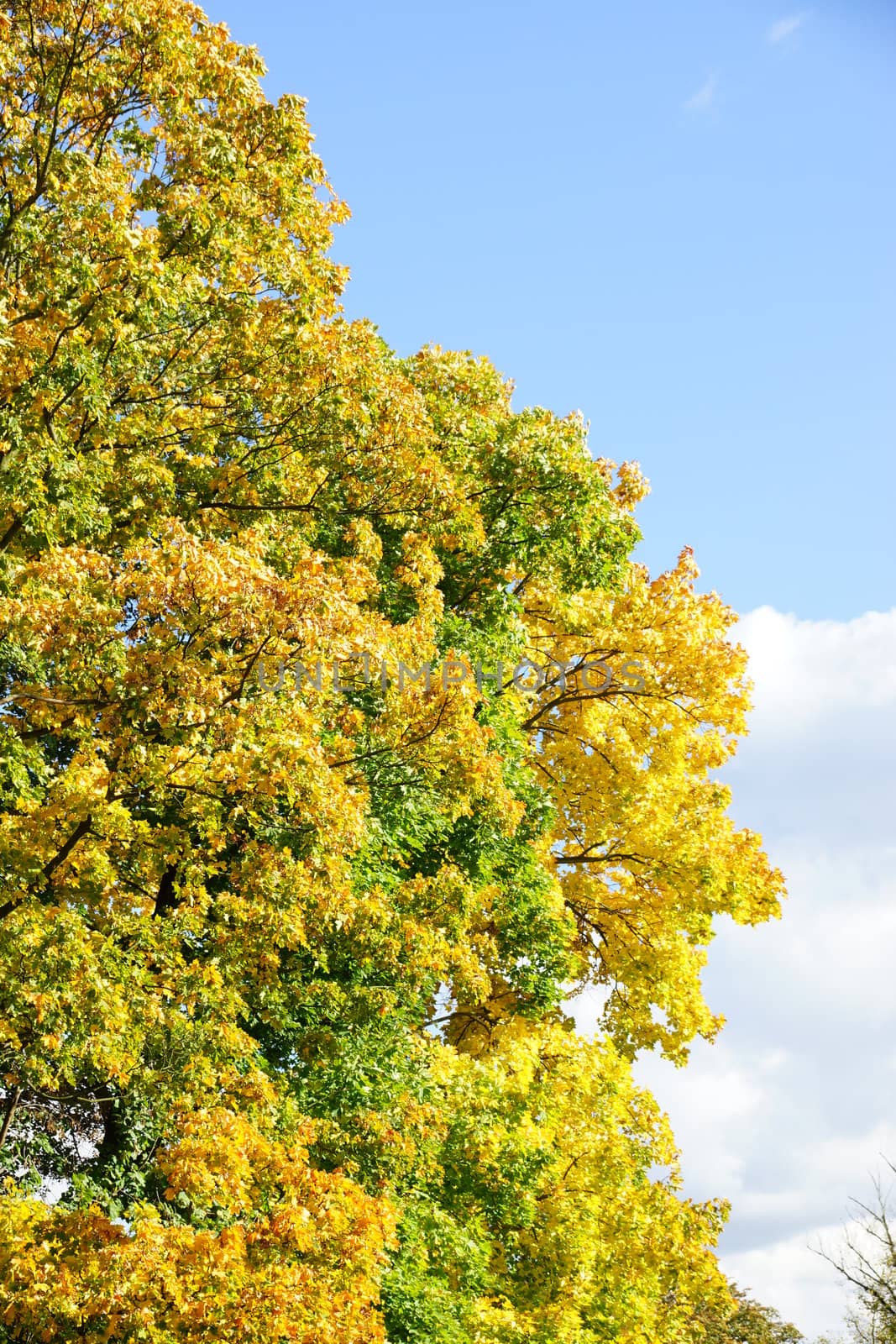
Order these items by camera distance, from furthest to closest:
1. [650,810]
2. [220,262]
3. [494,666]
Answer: [650,810]
[494,666]
[220,262]

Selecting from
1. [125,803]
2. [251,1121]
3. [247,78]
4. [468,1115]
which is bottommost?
[251,1121]

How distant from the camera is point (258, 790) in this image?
425 inches

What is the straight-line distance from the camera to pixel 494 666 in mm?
17625

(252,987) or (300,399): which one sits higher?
(300,399)

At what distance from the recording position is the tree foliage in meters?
10.2

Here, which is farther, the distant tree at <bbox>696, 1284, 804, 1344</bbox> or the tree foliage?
the distant tree at <bbox>696, 1284, 804, 1344</bbox>

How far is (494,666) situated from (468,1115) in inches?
231

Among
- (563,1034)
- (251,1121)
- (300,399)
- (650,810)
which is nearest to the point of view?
(251,1121)

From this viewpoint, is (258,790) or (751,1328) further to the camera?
(751,1328)

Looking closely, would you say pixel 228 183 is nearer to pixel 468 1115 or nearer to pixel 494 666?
pixel 494 666

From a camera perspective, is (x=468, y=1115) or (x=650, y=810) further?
(x=650, y=810)

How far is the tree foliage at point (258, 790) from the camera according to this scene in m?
10.2

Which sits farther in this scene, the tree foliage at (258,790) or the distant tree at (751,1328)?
the distant tree at (751,1328)

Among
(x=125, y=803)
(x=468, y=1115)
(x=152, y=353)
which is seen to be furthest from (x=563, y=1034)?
(x=152, y=353)
